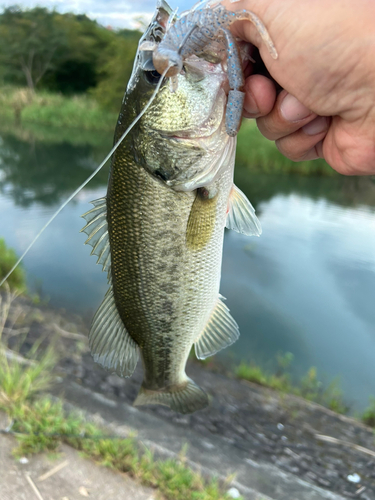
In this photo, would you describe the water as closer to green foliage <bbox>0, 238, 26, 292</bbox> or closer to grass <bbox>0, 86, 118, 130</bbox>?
green foliage <bbox>0, 238, 26, 292</bbox>

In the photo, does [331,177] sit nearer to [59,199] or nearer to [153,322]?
[59,199]

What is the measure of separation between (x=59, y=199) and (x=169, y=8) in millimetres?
11542

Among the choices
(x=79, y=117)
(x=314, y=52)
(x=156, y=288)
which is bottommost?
(x=156, y=288)

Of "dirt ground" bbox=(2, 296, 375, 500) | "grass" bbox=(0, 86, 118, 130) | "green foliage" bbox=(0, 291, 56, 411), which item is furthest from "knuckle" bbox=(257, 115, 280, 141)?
"grass" bbox=(0, 86, 118, 130)

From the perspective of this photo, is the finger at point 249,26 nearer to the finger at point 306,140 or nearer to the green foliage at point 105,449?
the finger at point 306,140

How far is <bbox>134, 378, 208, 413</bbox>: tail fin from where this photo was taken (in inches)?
75.7

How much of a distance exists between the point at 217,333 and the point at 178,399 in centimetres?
43

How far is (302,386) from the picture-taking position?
519 cm

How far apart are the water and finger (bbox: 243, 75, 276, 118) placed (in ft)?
15.5

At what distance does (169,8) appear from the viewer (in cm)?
126

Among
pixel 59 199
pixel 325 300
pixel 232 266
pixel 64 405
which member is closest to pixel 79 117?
pixel 59 199

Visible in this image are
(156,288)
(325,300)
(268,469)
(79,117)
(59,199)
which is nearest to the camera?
(156,288)

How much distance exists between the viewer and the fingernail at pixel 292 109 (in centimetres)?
150

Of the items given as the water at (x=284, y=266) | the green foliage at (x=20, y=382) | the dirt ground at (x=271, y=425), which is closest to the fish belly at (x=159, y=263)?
the green foliage at (x=20, y=382)
